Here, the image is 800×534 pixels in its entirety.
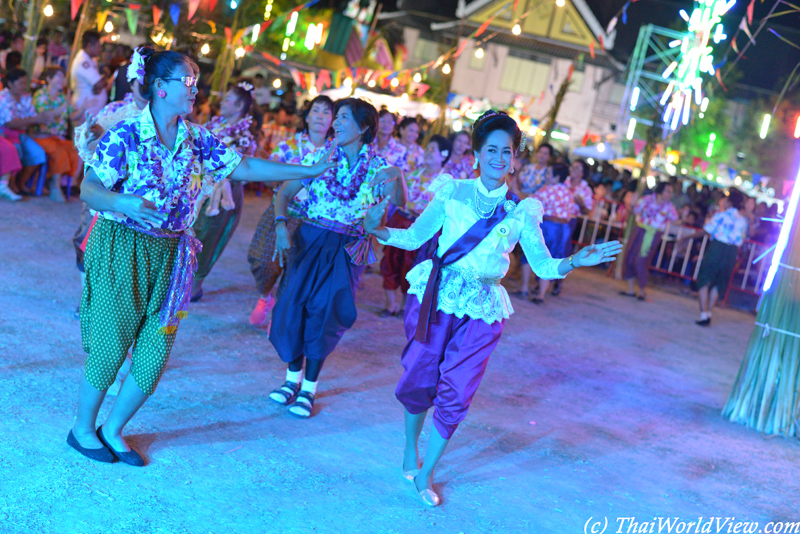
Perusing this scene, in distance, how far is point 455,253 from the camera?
3.64 m

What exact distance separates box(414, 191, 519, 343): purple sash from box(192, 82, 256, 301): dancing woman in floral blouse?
7.76ft

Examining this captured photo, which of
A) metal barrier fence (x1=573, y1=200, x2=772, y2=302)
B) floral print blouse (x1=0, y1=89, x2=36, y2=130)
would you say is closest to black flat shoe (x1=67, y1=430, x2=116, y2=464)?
floral print blouse (x1=0, y1=89, x2=36, y2=130)

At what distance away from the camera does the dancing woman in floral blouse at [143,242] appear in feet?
10.4

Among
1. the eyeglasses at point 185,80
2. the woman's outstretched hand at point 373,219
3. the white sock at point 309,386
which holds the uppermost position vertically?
the eyeglasses at point 185,80

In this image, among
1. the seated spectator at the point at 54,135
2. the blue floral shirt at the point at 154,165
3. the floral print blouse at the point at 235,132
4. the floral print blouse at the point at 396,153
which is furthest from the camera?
the seated spectator at the point at 54,135

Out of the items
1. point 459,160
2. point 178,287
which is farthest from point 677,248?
point 178,287

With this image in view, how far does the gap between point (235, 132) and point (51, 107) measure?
4746 mm

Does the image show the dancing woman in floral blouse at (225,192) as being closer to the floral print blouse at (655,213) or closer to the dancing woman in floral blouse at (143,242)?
the dancing woman in floral blouse at (143,242)

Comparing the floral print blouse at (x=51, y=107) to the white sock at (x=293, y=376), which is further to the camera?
the floral print blouse at (x=51, y=107)

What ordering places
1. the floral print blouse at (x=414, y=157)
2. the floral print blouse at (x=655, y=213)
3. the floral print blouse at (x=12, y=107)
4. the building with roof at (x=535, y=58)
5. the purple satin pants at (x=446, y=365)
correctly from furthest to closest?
the building with roof at (x=535, y=58) → the floral print blouse at (x=655, y=213) → the floral print blouse at (x=12, y=107) → the floral print blouse at (x=414, y=157) → the purple satin pants at (x=446, y=365)

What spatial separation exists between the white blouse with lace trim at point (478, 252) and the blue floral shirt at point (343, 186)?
850 mm

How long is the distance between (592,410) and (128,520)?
372cm

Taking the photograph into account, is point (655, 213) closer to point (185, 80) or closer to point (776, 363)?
point (776, 363)

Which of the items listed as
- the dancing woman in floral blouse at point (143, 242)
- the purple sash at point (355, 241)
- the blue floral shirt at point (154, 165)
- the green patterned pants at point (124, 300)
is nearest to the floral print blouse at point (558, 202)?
the purple sash at point (355, 241)
